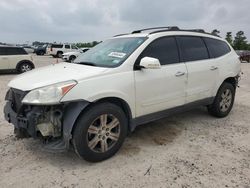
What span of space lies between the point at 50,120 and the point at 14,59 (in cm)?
1118

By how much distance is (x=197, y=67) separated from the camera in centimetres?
470

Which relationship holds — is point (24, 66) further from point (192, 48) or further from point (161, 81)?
point (161, 81)

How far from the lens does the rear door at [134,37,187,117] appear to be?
388 centimetres

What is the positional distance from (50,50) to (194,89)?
1131 inches

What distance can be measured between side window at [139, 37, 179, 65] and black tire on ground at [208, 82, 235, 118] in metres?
1.49

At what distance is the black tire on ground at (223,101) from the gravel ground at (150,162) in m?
0.62

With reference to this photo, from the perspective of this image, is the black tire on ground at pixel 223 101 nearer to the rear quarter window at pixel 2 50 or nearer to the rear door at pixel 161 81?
the rear door at pixel 161 81

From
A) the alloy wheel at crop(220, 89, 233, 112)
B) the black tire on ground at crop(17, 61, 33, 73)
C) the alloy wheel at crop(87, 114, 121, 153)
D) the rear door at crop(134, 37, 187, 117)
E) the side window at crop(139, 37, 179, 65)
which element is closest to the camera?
the alloy wheel at crop(87, 114, 121, 153)

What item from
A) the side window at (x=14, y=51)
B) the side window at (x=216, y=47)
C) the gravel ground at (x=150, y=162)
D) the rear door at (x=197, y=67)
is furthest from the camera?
the side window at (x=14, y=51)

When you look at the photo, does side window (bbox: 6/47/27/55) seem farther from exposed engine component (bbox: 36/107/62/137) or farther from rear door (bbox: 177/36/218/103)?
exposed engine component (bbox: 36/107/62/137)

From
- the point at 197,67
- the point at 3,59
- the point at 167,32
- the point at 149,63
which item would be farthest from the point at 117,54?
the point at 3,59

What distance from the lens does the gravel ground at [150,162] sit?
Answer: 3.11 meters

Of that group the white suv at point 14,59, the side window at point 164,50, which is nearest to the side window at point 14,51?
the white suv at point 14,59

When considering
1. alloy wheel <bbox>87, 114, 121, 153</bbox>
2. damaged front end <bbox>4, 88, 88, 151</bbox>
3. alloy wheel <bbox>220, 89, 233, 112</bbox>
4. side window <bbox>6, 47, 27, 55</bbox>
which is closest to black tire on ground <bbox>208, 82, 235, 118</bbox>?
alloy wheel <bbox>220, 89, 233, 112</bbox>
